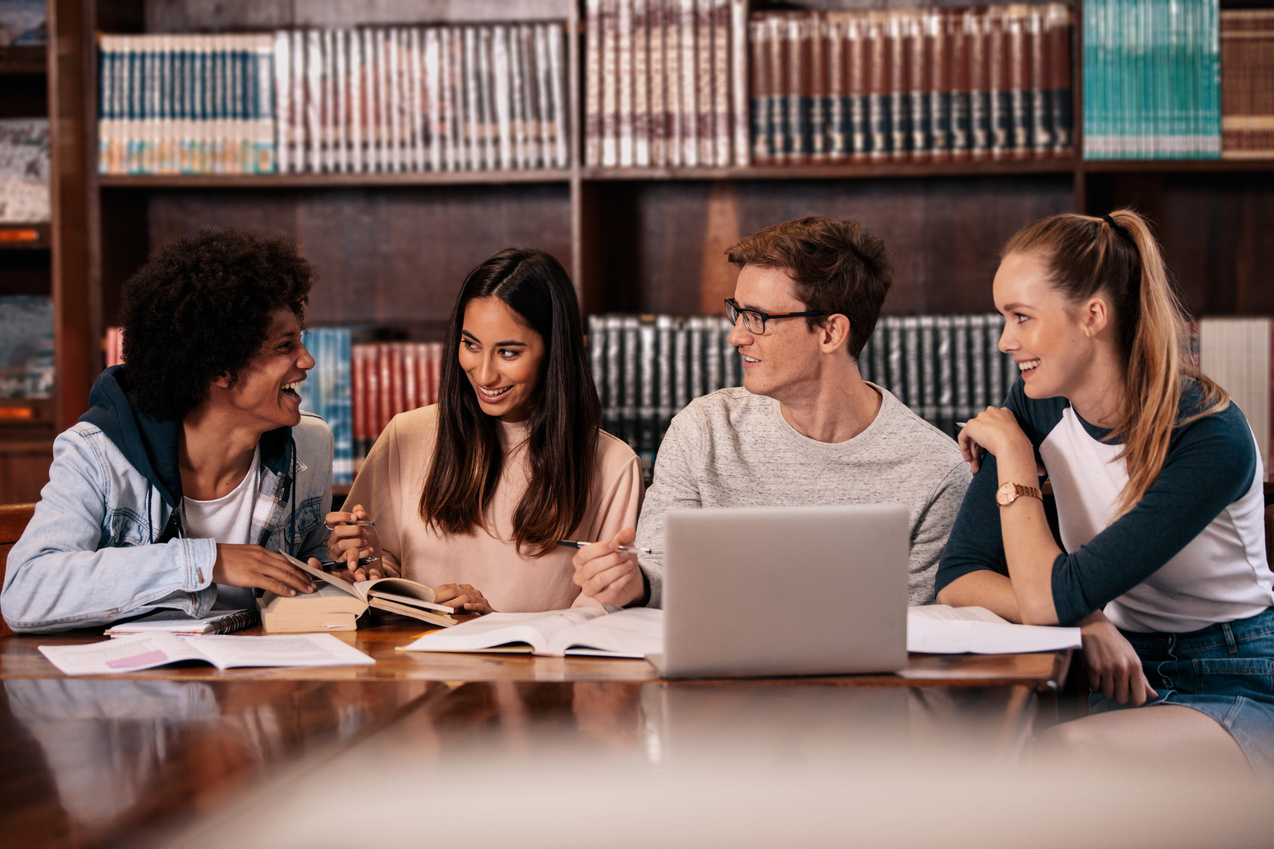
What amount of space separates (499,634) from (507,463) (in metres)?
0.72

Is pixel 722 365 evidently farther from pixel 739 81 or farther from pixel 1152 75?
pixel 1152 75

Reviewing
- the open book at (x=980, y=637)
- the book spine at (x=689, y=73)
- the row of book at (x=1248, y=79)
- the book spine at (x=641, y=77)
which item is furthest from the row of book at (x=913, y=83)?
the open book at (x=980, y=637)

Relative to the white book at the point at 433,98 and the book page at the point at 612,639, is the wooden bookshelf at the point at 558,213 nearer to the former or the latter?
the white book at the point at 433,98

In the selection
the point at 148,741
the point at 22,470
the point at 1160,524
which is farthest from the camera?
the point at 22,470

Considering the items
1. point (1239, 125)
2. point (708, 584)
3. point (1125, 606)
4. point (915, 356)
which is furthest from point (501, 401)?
point (1239, 125)

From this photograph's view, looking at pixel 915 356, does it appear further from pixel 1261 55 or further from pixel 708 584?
pixel 708 584

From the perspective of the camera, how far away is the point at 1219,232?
2.86 m

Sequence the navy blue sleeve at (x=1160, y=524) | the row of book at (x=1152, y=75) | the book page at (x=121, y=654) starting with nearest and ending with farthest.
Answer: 1. the book page at (x=121, y=654)
2. the navy blue sleeve at (x=1160, y=524)
3. the row of book at (x=1152, y=75)

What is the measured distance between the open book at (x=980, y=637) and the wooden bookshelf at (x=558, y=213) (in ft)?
5.11

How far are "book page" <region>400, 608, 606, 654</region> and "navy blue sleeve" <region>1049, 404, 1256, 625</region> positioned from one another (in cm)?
61

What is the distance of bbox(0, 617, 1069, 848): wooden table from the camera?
80 cm

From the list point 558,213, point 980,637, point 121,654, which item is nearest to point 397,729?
point 121,654

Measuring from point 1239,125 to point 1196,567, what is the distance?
1.58m

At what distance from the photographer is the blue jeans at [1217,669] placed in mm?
1381
